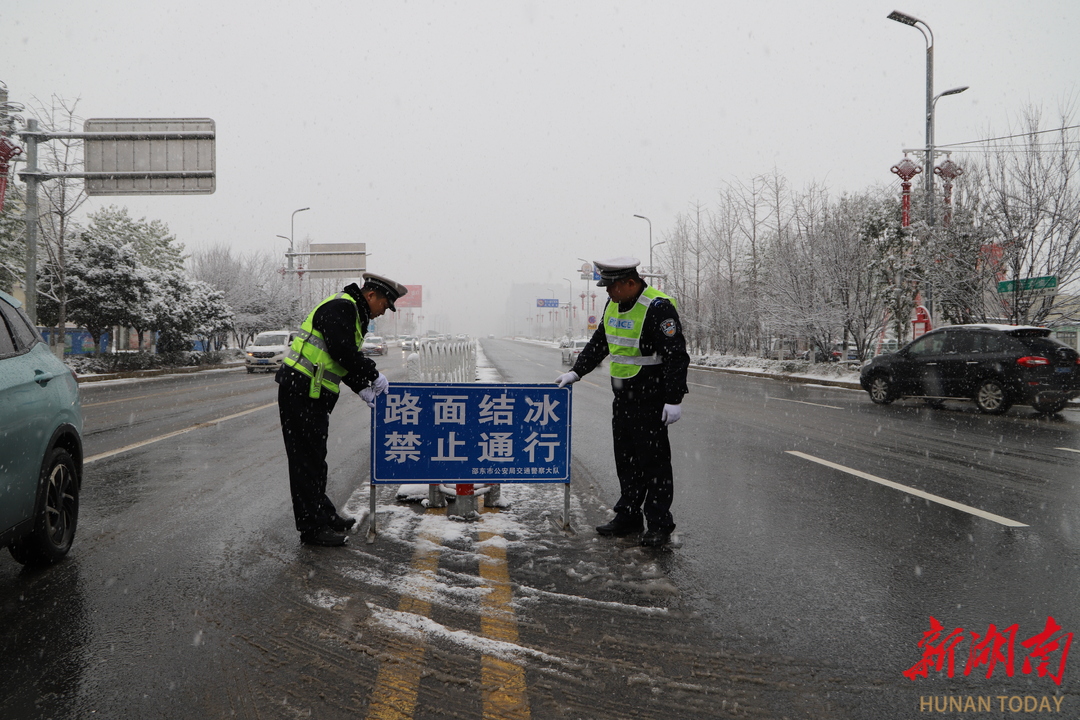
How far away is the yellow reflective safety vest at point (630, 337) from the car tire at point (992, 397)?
10462mm

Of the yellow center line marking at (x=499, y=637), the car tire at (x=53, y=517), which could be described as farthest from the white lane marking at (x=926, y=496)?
the car tire at (x=53, y=517)

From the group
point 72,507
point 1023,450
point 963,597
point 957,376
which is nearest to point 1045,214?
Result: point 957,376

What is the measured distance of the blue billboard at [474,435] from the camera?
16.0 ft

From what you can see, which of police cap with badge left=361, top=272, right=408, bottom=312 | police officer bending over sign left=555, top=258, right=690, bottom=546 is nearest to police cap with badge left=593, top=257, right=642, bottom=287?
police officer bending over sign left=555, top=258, right=690, bottom=546

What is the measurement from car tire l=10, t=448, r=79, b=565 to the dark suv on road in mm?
13384

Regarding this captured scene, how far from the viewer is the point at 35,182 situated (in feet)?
57.8

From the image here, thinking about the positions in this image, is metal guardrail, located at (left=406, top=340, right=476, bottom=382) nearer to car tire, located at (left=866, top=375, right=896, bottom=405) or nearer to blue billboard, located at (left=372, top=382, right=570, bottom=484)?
blue billboard, located at (left=372, top=382, right=570, bottom=484)

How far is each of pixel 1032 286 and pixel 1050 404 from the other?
5236mm

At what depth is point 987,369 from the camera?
40.6ft

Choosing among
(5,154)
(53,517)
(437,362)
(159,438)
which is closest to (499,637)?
(53,517)

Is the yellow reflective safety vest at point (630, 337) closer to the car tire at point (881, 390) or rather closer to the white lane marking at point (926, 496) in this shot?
the white lane marking at point (926, 496)

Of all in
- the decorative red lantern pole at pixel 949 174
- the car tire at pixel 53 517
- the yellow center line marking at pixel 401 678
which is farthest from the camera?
the decorative red lantern pole at pixel 949 174

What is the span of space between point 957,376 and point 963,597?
1098cm

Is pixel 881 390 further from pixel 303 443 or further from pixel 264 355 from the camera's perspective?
pixel 264 355
